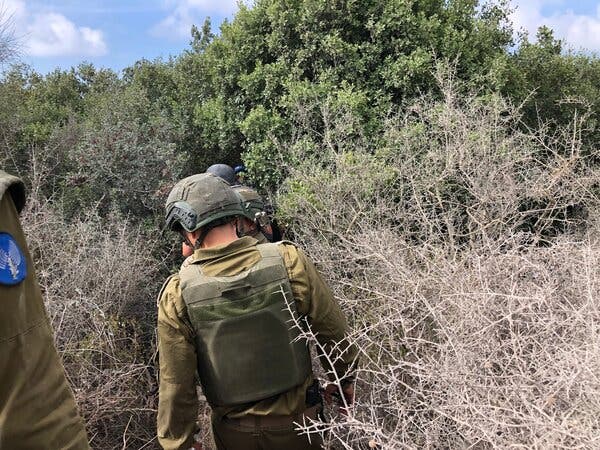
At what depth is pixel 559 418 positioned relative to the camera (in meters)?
1.49

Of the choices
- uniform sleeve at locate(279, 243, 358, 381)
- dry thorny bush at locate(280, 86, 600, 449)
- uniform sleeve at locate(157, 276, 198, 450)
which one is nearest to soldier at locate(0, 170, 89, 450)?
uniform sleeve at locate(157, 276, 198, 450)

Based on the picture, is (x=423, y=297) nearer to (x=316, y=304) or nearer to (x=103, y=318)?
(x=316, y=304)

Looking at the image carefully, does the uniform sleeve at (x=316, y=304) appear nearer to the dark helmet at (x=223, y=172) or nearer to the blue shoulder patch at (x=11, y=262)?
the blue shoulder patch at (x=11, y=262)

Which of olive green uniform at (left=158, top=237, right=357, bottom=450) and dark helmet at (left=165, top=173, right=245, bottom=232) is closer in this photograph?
olive green uniform at (left=158, top=237, right=357, bottom=450)

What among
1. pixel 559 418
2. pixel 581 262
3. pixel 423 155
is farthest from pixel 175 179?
pixel 559 418

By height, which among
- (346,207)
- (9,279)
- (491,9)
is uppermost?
(491,9)

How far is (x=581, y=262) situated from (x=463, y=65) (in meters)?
4.32

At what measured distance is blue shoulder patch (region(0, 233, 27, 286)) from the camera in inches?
47.1

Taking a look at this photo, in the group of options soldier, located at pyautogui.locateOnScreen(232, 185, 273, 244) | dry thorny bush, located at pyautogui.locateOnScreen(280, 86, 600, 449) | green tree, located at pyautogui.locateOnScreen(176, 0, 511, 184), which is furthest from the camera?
green tree, located at pyautogui.locateOnScreen(176, 0, 511, 184)

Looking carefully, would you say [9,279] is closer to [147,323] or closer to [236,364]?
[236,364]

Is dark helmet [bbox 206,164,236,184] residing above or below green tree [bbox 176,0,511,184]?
below

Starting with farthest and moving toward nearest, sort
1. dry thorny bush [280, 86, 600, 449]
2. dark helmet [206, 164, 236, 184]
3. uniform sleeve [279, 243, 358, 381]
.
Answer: dark helmet [206, 164, 236, 184], uniform sleeve [279, 243, 358, 381], dry thorny bush [280, 86, 600, 449]

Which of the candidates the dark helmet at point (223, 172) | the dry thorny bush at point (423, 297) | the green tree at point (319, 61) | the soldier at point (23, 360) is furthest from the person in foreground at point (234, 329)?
the green tree at point (319, 61)

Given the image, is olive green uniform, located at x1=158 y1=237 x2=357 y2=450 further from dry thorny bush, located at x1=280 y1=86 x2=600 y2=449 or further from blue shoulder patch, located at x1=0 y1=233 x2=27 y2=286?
blue shoulder patch, located at x1=0 y1=233 x2=27 y2=286
